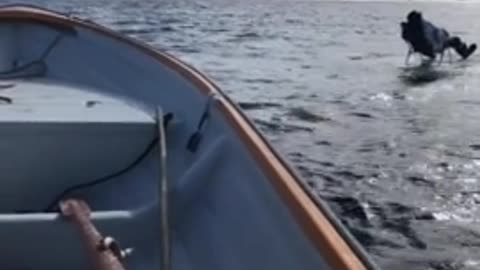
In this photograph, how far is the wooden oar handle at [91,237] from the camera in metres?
3.45

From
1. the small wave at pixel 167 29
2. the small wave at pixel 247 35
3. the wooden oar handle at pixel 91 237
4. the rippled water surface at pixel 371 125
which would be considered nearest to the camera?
the wooden oar handle at pixel 91 237

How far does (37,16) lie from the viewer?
8555 millimetres

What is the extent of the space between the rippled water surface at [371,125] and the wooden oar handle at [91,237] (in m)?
3.12

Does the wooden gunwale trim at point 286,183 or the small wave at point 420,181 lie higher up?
the wooden gunwale trim at point 286,183

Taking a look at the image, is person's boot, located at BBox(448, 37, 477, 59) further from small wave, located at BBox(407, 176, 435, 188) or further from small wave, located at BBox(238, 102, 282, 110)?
small wave, located at BBox(407, 176, 435, 188)

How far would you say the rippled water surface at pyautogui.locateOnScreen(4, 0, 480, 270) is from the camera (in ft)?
24.8

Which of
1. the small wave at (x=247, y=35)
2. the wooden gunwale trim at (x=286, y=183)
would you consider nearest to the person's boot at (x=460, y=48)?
A: the small wave at (x=247, y=35)

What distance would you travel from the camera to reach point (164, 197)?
4.26 m

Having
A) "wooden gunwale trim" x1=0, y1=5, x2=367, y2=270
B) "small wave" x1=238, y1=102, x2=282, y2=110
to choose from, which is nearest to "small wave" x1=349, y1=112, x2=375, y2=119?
"small wave" x1=238, y1=102, x2=282, y2=110

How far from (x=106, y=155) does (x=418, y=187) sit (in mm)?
4626

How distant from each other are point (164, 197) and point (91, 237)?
0.57m

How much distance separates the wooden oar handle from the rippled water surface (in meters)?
3.12

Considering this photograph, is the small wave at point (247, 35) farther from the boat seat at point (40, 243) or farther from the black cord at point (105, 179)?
the boat seat at point (40, 243)

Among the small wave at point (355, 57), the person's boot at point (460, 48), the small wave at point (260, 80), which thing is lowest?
the small wave at point (355, 57)
